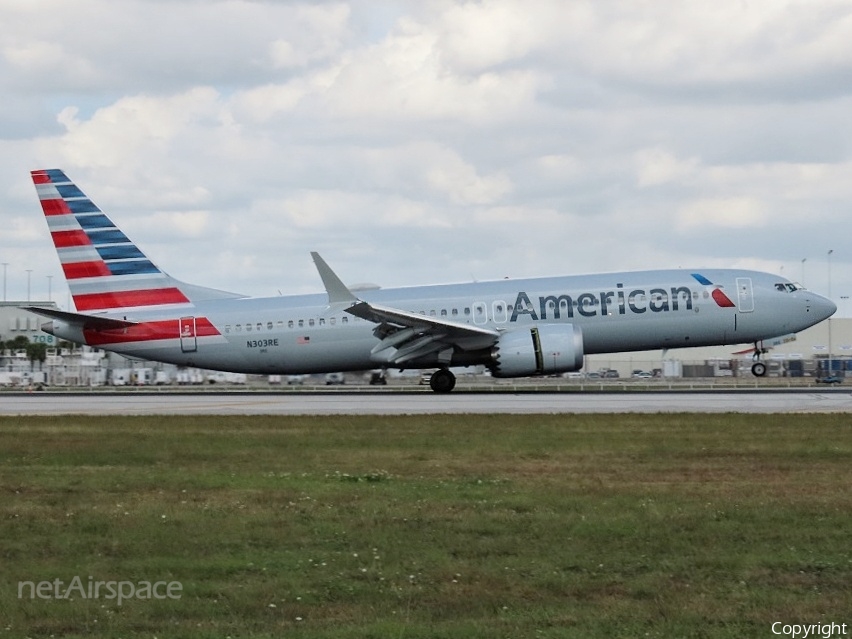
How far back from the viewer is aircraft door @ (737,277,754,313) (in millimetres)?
42125

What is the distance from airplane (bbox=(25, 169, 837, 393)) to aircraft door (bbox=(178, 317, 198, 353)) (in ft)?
0.12

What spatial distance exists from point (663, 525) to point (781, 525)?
4.07ft

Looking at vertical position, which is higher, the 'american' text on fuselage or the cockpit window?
the cockpit window

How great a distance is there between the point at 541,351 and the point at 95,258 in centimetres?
1637

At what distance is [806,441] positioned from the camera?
2164 centimetres

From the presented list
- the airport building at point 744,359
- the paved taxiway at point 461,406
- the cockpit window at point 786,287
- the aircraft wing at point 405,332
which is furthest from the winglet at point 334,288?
the airport building at point 744,359

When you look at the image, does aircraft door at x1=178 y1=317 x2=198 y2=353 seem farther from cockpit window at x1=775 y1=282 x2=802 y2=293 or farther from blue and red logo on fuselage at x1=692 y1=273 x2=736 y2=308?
cockpit window at x1=775 y1=282 x2=802 y2=293

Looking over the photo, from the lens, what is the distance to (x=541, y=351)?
132 ft

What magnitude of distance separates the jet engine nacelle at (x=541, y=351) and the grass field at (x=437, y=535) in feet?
58.0

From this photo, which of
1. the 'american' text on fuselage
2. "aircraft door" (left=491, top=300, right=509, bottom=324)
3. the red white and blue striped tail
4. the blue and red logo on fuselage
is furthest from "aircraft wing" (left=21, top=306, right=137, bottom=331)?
the blue and red logo on fuselage

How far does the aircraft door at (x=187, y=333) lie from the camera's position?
44.1m

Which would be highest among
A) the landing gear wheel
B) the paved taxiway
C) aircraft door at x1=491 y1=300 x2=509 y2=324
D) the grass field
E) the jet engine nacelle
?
aircraft door at x1=491 y1=300 x2=509 y2=324

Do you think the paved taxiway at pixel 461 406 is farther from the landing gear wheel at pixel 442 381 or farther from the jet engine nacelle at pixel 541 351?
the landing gear wheel at pixel 442 381

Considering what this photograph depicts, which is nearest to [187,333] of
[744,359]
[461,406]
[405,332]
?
[405,332]
